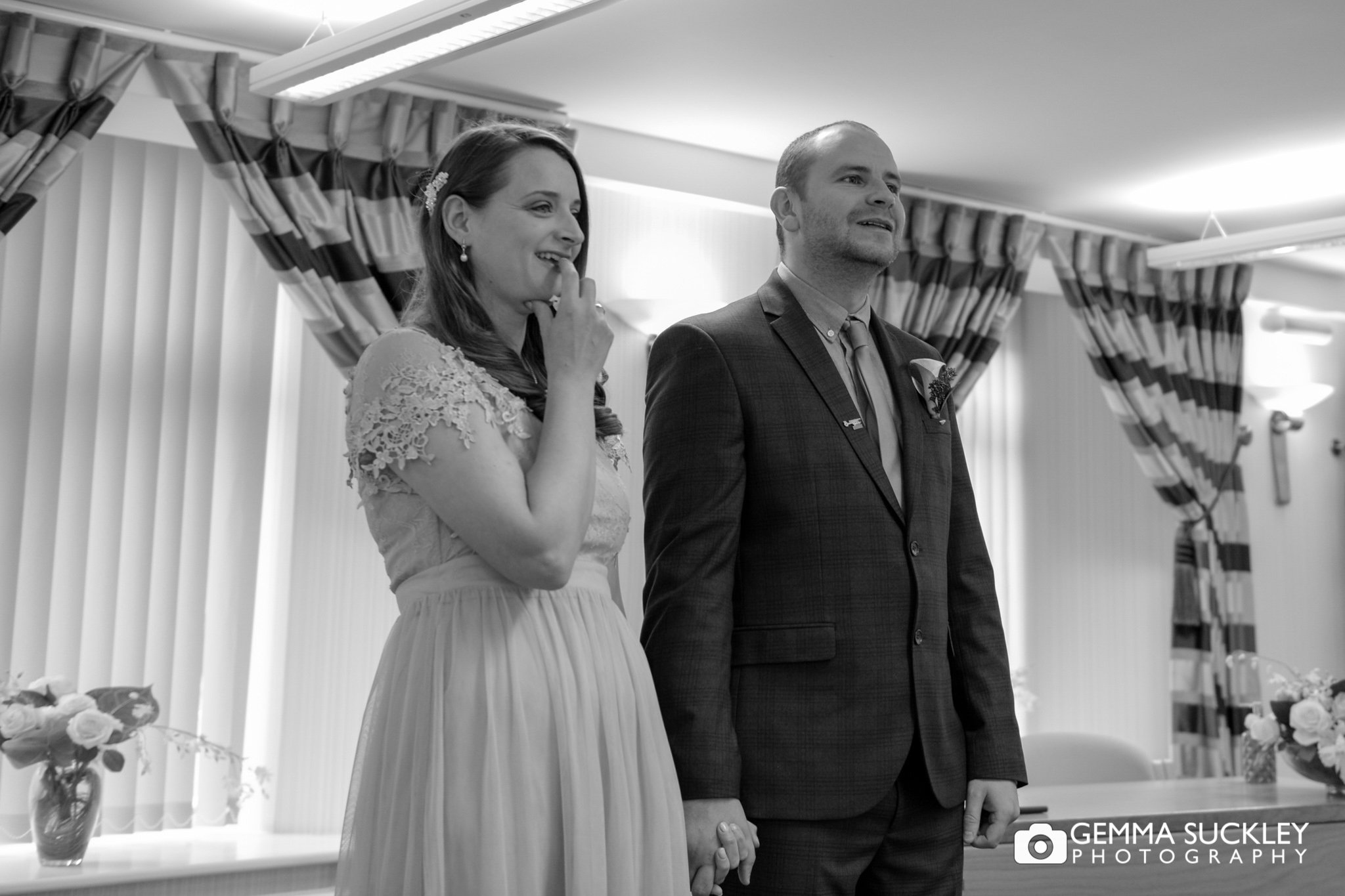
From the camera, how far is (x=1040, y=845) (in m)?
3.00

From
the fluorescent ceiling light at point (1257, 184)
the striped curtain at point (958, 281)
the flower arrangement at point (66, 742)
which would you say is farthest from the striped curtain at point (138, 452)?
the fluorescent ceiling light at point (1257, 184)

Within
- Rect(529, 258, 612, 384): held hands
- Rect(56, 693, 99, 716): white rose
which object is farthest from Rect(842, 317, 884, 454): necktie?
Rect(56, 693, 99, 716): white rose

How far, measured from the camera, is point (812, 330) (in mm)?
2127

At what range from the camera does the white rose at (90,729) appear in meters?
3.41

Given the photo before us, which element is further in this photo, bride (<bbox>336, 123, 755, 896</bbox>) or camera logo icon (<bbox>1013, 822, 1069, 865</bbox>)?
camera logo icon (<bbox>1013, 822, 1069, 865</bbox>)

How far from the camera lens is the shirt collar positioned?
2.18m

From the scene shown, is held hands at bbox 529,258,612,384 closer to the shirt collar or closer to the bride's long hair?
the bride's long hair

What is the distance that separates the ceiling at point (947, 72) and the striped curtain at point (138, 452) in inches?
24.8

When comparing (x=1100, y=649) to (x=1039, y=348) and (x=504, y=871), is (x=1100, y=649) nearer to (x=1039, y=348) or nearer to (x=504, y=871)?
(x=1039, y=348)

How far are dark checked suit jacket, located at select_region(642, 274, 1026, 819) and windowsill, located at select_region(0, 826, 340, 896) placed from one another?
225 centimetres

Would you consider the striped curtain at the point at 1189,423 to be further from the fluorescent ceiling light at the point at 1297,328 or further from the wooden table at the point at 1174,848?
the wooden table at the point at 1174,848

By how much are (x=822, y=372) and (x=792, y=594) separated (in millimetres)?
335

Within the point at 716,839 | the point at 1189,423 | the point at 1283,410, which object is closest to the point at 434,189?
the point at 716,839

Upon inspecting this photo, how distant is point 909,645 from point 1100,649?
16.6 feet
